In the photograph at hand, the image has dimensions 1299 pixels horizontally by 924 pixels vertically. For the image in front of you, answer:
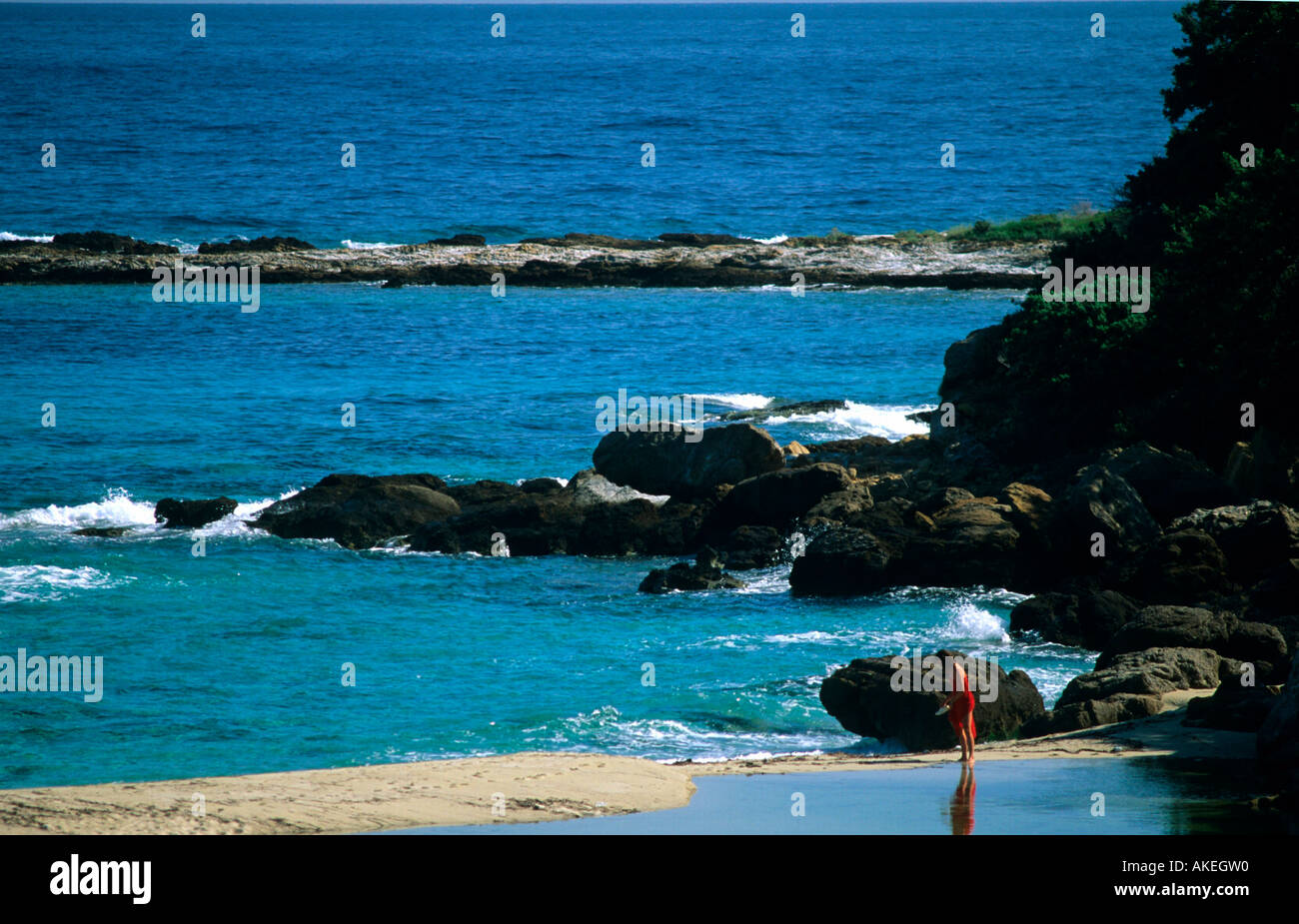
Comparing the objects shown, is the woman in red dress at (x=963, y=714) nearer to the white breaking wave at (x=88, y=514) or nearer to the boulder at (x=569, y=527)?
the boulder at (x=569, y=527)

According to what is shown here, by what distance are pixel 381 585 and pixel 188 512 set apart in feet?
22.0

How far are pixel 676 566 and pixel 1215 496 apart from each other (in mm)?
10084

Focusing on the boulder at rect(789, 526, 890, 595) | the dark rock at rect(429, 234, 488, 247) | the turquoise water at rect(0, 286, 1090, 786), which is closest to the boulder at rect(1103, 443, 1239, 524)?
the turquoise water at rect(0, 286, 1090, 786)

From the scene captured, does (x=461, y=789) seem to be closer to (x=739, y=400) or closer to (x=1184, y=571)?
(x=1184, y=571)

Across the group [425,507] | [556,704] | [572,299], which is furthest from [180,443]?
[572,299]

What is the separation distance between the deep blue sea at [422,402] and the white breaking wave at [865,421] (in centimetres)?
20

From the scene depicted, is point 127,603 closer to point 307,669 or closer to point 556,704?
point 307,669

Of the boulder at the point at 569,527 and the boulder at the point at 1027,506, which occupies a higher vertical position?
the boulder at the point at 1027,506

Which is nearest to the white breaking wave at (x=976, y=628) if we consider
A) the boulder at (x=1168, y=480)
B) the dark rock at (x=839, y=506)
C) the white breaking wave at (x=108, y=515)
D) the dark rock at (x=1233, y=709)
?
the boulder at (x=1168, y=480)

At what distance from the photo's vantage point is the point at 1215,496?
25.6 meters

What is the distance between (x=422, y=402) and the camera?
4469 centimetres

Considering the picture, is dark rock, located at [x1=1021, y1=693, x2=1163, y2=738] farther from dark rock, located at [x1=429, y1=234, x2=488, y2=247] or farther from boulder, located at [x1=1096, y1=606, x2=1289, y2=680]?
dark rock, located at [x1=429, y1=234, x2=488, y2=247]

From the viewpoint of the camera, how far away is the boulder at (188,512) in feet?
103
